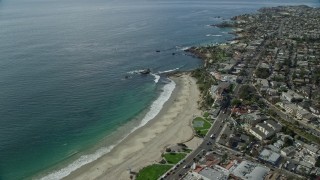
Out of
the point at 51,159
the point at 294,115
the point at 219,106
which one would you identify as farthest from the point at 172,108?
the point at 51,159

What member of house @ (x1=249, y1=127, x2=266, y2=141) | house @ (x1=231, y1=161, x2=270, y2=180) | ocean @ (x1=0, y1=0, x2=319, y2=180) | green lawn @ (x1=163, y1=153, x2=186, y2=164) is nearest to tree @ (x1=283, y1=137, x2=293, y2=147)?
house @ (x1=249, y1=127, x2=266, y2=141)

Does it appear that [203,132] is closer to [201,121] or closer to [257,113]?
[201,121]

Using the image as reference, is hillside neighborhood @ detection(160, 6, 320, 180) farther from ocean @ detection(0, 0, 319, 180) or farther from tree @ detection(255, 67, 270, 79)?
ocean @ detection(0, 0, 319, 180)

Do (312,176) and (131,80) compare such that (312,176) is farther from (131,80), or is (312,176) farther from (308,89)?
(131,80)

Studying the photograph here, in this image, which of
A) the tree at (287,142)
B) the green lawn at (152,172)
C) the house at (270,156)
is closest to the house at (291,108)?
the tree at (287,142)

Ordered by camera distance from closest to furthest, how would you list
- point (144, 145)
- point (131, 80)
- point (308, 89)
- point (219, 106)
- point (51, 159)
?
point (51, 159), point (144, 145), point (219, 106), point (308, 89), point (131, 80)

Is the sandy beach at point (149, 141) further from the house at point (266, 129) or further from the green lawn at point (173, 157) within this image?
the house at point (266, 129)

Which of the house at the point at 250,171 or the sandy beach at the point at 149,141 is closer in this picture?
the house at the point at 250,171

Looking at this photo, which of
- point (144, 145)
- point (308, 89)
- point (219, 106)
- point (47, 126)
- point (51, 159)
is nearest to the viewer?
point (51, 159)
